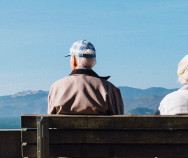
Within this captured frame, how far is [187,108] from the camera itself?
5.18 meters


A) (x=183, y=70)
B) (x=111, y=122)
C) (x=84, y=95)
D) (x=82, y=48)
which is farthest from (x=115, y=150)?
(x=183, y=70)

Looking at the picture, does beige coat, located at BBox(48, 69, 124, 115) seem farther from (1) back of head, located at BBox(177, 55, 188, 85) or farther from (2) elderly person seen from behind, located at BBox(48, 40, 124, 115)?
(1) back of head, located at BBox(177, 55, 188, 85)

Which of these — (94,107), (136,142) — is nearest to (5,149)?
(94,107)

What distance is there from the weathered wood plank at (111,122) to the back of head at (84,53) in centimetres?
107

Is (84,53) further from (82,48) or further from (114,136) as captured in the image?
(114,136)

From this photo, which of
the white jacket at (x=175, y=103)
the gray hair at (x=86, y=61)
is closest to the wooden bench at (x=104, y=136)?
the white jacket at (x=175, y=103)

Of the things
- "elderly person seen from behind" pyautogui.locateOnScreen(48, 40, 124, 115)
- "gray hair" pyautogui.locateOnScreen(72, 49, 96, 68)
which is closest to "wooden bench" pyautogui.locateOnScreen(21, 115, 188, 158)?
"elderly person seen from behind" pyautogui.locateOnScreen(48, 40, 124, 115)

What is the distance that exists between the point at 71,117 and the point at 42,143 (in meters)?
0.34

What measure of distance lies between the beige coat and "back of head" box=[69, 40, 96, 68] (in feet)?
0.38

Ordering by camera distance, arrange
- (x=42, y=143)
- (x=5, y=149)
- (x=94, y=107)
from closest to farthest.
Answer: (x=42, y=143) → (x=94, y=107) → (x=5, y=149)

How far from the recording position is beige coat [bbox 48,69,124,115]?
4.90 meters

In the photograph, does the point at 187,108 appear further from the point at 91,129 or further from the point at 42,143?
the point at 42,143

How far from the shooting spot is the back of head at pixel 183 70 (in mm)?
5465

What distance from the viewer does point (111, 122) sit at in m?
4.40
